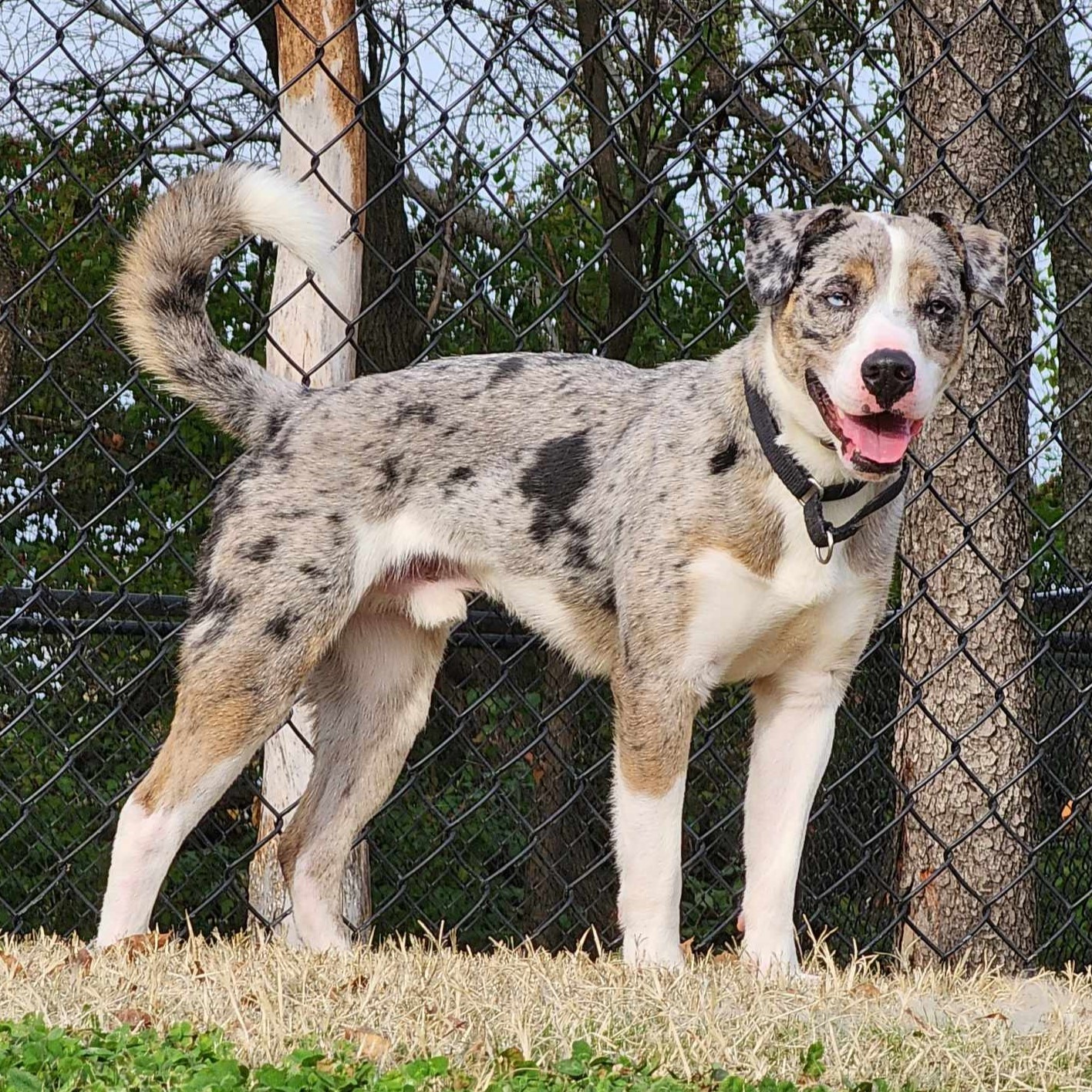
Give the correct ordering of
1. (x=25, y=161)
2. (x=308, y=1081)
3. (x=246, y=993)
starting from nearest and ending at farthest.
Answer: (x=308, y=1081)
(x=246, y=993)
(x=25, y=161)

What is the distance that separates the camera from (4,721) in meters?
7.49

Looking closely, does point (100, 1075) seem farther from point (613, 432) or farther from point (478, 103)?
point (478, 103)

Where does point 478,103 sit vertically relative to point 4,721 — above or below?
above

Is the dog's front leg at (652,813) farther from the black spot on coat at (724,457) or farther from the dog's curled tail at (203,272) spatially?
the dog's curled tail at (203,272)

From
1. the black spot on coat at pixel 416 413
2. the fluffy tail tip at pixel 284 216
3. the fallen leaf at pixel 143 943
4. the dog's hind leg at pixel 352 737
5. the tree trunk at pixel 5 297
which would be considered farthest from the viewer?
the tree trunk at pixel 5 297

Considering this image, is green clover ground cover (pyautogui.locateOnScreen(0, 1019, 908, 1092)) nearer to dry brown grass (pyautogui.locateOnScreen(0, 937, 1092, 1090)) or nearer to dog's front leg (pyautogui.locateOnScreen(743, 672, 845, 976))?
dry brown grass (pyautogui.locateOnScreen(0, 937, 1092, 1090))

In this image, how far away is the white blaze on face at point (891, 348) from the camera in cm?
341

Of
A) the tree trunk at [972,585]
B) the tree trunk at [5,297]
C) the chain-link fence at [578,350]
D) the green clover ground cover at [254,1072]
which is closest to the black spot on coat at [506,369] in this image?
the chain-link fence at [578,350]

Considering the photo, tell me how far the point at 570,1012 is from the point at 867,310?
1671mm

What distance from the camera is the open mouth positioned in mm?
3504

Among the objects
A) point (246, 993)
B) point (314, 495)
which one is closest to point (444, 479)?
point (314, 495)

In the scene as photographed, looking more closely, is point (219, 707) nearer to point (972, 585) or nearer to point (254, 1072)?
point (254, 1072)

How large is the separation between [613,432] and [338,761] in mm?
1189

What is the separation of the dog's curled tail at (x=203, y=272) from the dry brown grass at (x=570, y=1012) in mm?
1413
